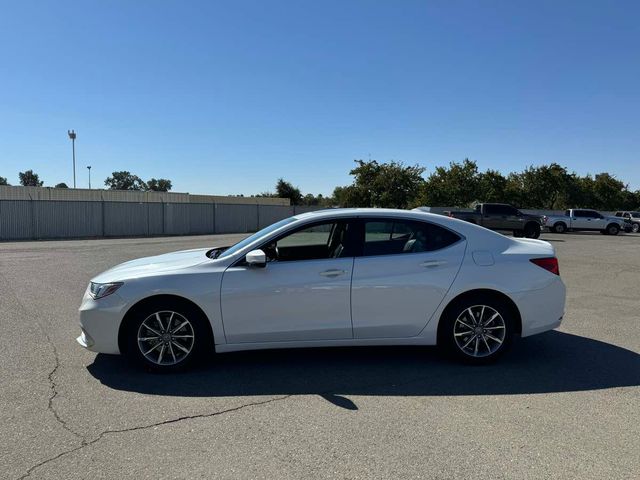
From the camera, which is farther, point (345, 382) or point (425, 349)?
point (425, 349)

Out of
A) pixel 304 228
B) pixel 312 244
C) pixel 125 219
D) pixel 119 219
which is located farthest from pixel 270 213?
pixel 304 228

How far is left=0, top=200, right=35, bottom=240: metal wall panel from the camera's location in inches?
1075

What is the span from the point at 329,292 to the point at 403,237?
3.19ft

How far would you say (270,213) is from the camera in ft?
135

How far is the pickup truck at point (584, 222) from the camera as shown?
35.2 meters

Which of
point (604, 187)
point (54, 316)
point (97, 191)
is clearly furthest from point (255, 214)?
point (604, 187)

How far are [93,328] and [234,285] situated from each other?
1.37m

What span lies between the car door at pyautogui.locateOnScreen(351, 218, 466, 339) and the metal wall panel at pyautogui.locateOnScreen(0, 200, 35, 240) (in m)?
28.5

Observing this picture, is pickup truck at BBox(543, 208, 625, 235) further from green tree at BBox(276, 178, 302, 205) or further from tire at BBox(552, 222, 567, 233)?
green tree at BBox(276, 178, 302, 205)

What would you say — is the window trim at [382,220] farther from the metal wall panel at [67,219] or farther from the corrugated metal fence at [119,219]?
the metal wall panel at [67,219]

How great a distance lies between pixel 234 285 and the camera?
15.2 ft

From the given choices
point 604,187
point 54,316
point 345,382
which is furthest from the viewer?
point 604,187

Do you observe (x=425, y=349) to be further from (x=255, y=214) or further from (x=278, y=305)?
(x=255, y=214)

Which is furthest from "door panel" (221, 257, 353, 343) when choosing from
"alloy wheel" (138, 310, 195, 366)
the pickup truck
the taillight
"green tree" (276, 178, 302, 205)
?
"green tree" (276, 178, 302, 205)
